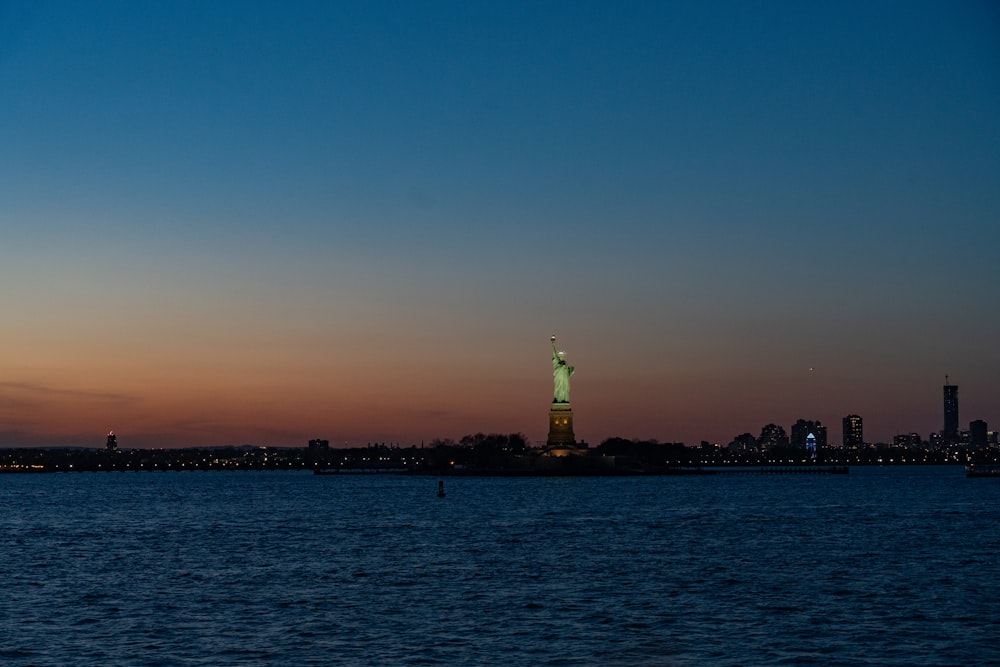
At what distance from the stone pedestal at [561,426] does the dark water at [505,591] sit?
3296 inches

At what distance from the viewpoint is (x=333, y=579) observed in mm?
41969

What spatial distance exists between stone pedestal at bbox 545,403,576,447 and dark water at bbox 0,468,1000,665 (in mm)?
83718

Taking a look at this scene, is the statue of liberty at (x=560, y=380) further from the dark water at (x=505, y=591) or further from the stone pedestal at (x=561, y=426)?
the dark water at (x=505, y=591)

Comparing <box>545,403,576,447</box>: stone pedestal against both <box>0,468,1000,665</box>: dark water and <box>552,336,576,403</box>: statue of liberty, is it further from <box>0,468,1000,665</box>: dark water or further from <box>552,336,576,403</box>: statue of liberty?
<box>0,468,1000,665</box>: dark water

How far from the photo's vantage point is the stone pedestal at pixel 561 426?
16062cm

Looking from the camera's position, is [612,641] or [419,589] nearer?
[612,641]

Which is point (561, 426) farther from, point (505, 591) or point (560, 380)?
point (505, 591)

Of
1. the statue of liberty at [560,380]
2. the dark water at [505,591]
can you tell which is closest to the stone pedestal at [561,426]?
the statue of liberty at [560,380]

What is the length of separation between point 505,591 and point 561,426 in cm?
12532

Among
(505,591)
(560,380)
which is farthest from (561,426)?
(505,591)

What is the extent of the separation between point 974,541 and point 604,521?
74.4ft

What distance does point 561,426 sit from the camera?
163 meters

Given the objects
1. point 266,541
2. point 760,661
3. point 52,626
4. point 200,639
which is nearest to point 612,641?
point 760,661

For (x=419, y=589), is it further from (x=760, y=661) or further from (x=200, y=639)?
(x=760, y=661)
